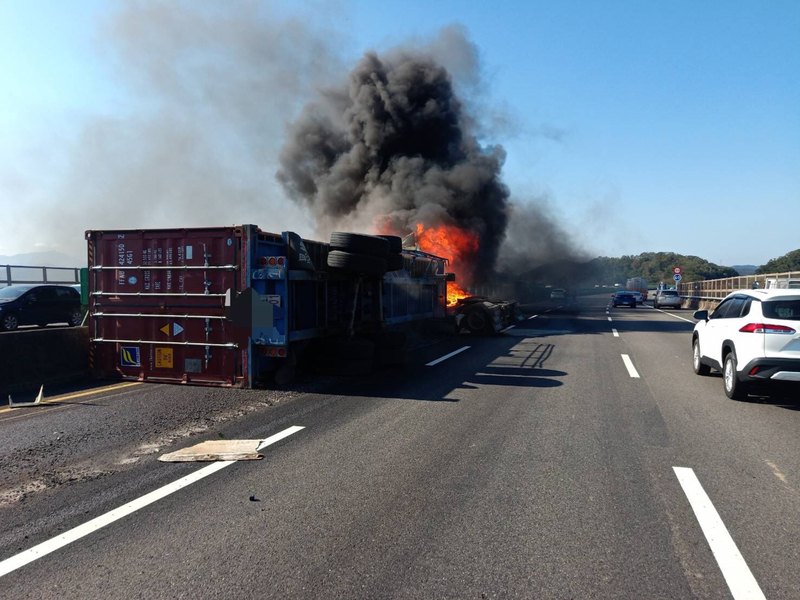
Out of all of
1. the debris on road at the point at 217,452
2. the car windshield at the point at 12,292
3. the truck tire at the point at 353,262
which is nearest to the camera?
the debris on road at the point at 217,452

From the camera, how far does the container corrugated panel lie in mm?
8641

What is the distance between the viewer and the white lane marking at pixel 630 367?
10139 mm

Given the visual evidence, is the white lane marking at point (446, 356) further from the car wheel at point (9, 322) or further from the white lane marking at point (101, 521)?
the car wheel at point (9, 322)

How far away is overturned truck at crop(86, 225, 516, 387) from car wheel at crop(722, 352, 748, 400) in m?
5.58

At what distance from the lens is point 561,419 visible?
6.78 metres

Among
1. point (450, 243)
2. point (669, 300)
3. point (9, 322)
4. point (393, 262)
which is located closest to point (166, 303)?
point (393, 262)

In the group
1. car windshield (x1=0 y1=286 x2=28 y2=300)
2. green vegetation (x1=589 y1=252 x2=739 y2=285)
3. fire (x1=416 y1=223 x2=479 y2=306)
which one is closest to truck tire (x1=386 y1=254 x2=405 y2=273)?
car windshield (x1=0 y1=286 x2=28 y2=300)

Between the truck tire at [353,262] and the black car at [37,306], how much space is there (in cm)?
1146

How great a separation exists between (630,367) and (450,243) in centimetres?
2188

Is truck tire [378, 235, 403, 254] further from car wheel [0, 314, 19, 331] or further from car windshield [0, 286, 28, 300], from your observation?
car windshield [0, 286, 28, 300]

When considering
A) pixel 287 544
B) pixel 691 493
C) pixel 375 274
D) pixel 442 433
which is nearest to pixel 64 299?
pixel 375 274

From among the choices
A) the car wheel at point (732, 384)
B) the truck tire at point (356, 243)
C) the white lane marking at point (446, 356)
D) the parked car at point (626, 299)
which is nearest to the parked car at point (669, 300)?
the parked car at point (626, 299)

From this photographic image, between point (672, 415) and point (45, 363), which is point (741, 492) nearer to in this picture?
point (672, 415)

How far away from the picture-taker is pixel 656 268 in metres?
151
